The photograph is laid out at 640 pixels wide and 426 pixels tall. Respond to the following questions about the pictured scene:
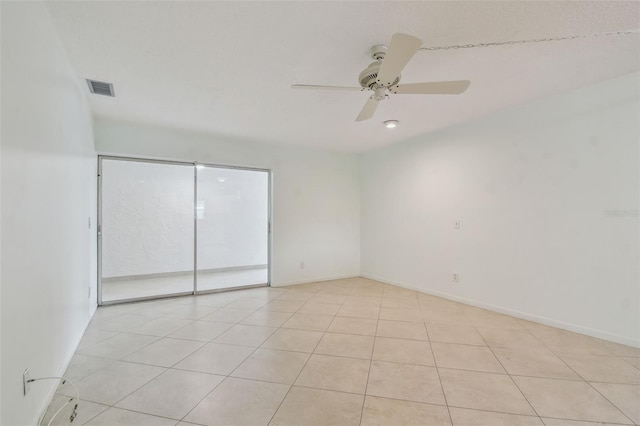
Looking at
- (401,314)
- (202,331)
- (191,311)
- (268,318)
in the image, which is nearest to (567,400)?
(401,314)

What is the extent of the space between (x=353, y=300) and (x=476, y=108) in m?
2.94

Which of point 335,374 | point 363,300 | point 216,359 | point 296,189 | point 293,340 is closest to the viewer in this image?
point 335,374

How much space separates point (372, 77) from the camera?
82.7 inches

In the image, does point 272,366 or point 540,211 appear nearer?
point 272,366

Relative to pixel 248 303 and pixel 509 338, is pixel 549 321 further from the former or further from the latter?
pixel 248 303

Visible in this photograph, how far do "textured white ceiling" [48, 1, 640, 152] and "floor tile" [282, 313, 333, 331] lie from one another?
8.01 ft

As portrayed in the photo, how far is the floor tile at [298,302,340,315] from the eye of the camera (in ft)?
11.8

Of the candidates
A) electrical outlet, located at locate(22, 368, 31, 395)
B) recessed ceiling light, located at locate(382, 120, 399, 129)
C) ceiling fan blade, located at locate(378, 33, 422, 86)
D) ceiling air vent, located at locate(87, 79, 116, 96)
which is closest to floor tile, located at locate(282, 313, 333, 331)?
electrical outlet, located at locate(22, 368, 31, 395)

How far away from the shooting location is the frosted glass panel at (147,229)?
4379 millimetres

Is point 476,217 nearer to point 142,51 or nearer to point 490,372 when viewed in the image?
point 490,372

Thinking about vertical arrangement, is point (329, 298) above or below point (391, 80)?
below

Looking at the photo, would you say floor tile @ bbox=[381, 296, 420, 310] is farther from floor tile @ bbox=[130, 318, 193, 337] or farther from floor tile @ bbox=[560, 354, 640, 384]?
floor tile @ bbox=[130, 318, 193, 337]

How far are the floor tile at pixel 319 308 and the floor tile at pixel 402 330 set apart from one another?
67cm

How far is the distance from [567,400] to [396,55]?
95.9 inches
